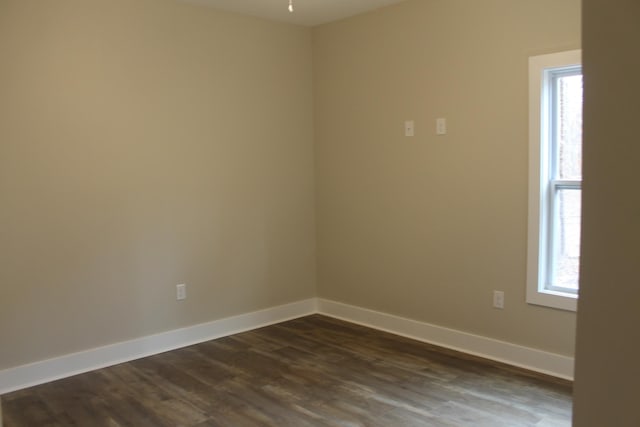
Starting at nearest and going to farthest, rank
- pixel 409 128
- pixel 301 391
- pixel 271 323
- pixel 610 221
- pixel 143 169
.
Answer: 1. pixel 610 221
2. pixel 301 391
3. pixel 143 169
4. pixel 409 128
5. pixel 271 323

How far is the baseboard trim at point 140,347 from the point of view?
3.21 m

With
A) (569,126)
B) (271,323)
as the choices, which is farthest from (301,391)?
(569,126)

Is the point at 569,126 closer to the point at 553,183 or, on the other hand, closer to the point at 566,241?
the point at 553,183

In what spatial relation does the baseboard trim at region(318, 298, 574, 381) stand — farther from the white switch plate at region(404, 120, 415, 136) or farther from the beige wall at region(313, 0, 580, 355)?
the white switch plate at region(404, 120, 415, 136)

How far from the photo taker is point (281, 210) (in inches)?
180

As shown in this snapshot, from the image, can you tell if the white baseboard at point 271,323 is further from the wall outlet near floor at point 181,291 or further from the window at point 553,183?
the window at point 553,183

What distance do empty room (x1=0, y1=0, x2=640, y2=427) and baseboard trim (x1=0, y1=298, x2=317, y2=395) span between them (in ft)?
0.05

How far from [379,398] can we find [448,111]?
202cm

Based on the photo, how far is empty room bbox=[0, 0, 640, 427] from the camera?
3.11 meters

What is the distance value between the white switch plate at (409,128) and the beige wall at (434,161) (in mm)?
49

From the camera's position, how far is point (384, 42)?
13.4ft

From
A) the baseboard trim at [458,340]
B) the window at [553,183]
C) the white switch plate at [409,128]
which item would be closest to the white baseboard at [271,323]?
the baseboard trim at [458,340]

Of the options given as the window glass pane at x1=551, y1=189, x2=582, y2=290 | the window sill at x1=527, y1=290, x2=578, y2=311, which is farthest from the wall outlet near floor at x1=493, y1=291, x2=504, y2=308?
the window glass pane at x1=551, y1=189, x2=582, y2=290

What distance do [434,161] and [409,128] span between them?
1.13 feet
